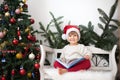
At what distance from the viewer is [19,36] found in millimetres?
2879

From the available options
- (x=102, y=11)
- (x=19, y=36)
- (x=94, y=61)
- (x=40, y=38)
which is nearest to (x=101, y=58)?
(x=94, y=61)

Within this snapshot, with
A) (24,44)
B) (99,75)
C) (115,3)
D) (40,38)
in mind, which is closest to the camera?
(99,75)

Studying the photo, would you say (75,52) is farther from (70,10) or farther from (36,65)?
(70,10)

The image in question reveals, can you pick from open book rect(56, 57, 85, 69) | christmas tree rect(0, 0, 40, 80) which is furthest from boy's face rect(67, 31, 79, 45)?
christmas tree rect(0, 0, 40, 80)

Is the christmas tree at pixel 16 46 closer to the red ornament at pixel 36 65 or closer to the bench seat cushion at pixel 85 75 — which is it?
the red ornament at pixel 36 65

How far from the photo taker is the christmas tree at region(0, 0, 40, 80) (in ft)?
9.14

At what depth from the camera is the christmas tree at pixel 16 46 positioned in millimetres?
2787

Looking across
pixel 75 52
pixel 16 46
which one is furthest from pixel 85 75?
pixel 16 46

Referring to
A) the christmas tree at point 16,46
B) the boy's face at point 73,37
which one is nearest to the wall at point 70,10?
the christmas tree at point 16,46

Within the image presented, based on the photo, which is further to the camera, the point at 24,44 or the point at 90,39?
the point at 90,39

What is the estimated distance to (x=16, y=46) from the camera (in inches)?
112

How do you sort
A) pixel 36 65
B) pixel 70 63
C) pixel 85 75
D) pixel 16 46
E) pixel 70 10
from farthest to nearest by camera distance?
pixel 70 10, pixel 16 46, pixel 36 65, pixel 70 63, pixel 85 75

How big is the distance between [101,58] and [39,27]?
89cm

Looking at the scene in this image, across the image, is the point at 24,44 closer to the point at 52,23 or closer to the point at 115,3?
the point at 52,23
